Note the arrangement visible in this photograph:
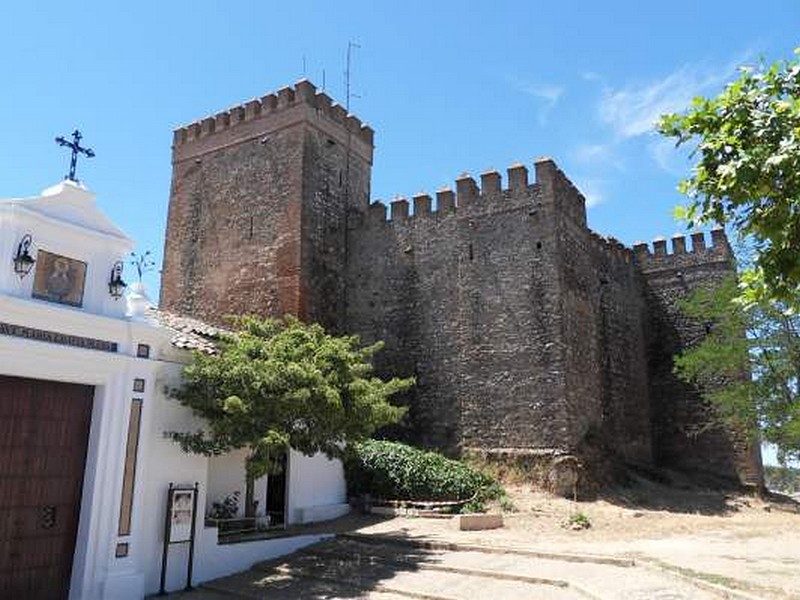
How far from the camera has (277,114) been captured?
21.2 m

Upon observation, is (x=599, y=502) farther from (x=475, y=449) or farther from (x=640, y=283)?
(x=640, y=283)

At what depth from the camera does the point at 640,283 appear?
23734mm

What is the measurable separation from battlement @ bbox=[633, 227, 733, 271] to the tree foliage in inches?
610

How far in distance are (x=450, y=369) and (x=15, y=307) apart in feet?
39.4

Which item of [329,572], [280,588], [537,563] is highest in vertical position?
[537,563]

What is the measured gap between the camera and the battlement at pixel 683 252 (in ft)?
73.0

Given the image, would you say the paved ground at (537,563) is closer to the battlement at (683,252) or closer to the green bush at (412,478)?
the green bush at (412,478)

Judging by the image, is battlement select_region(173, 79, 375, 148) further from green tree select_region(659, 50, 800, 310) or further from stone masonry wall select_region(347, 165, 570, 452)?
green tree select_region(659, 50, 800, 310)

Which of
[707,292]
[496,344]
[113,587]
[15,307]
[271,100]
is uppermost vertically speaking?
[271,100]

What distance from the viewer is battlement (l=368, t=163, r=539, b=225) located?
18.7 metres

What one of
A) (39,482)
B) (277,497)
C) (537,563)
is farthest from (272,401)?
(537,563)

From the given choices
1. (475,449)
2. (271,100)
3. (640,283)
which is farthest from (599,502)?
(271,100)

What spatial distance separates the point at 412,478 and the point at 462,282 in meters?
6.04

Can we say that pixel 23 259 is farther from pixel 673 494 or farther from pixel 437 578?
pixel 673 494
